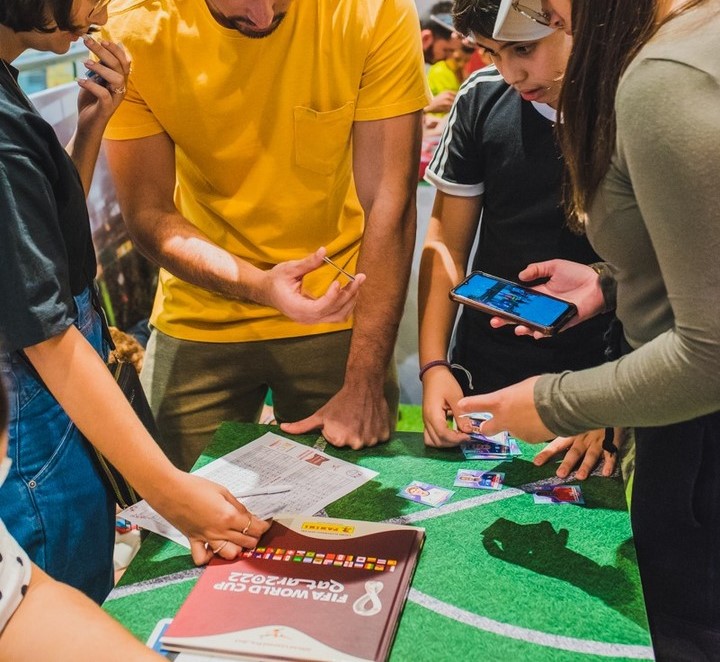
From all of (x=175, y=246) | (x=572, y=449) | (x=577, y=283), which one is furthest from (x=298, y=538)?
(x=175, y=246)

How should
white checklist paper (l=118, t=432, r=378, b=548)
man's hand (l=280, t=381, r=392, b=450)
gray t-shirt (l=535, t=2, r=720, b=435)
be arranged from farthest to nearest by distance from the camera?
man's hand (l=280, t=381, r=392, b=450), white checklist paper (l=118, t=432, r=378, b=548), gray t-shirt (l=535, t=2, r=720, b=435)

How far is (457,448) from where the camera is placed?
5.10 ft

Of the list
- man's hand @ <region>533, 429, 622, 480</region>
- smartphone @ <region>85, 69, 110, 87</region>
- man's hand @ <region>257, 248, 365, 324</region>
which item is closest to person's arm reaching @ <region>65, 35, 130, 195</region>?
smartphone @ <region>85, 69, 110, 87</region>

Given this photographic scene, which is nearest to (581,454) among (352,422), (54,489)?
(352,422)

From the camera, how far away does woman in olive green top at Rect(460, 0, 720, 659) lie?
88cm

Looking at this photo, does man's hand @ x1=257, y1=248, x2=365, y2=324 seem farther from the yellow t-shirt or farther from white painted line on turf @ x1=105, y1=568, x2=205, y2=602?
white painted line on turf @ x1=105, y1=568, x2=205, y2=602

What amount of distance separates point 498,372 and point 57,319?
1.07m

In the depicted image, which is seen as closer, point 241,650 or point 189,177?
point 241,650

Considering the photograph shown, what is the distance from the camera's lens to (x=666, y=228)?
916 mm

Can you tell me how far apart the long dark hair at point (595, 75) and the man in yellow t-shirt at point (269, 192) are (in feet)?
2.15

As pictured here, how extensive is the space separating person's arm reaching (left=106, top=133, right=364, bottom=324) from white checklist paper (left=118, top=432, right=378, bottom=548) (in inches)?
14.5

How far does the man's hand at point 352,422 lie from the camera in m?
1.59

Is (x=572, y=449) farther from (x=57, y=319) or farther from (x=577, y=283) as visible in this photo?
(x=57, y=319)

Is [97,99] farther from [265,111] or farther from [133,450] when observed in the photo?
[133,450]
